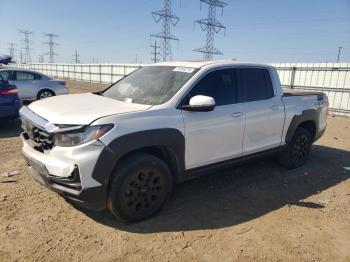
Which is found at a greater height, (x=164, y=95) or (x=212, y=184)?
(x=164, y=95)

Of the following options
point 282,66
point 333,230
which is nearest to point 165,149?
point 333,230

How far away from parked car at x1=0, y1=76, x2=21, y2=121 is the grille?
4.56 m

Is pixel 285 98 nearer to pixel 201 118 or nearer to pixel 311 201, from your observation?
pixel 311 201

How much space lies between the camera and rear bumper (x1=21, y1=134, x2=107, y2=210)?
3244mm

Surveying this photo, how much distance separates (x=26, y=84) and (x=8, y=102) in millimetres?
4186

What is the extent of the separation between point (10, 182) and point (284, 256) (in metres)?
3.92

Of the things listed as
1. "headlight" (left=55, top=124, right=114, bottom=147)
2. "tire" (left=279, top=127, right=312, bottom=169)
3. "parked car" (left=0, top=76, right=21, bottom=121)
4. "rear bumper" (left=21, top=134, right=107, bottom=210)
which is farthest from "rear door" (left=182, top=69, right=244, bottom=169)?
"parked car" (left=0, top=76, right=21, bottom=121)

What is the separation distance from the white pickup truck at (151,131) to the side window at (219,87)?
14 mm

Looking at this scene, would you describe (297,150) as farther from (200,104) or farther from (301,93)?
(200,104)

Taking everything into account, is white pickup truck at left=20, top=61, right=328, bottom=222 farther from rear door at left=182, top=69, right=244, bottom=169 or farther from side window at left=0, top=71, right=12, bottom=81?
side window at left=0, top=71, right=12, bottom=81

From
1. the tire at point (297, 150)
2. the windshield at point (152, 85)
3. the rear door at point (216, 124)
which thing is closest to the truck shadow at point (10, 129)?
the windshield at point (152, 85)

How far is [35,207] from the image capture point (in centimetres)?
407

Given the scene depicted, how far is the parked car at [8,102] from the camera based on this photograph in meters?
7.89

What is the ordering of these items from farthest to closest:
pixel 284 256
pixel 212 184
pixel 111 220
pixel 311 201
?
pixel 212 184, pixel 311 201, pixel 111 220, pixel 284 256
